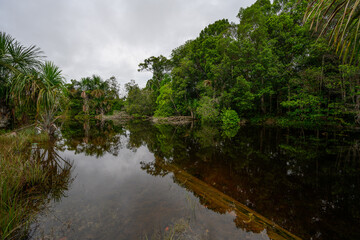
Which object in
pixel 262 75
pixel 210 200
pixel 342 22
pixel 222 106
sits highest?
pixel 262 75

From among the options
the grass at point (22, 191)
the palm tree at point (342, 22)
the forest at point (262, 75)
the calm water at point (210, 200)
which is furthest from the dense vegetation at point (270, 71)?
the grass at point (22, 191)

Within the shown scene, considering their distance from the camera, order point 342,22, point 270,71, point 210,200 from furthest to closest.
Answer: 1. point 270,71
2. point 210,200
3. point 342,22

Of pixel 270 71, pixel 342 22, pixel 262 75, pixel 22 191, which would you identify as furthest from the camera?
pixel 262 75

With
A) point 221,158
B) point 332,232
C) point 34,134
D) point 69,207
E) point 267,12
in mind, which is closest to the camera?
point 332,232

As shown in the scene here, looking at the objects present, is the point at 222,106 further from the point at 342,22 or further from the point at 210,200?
the point at 342,22

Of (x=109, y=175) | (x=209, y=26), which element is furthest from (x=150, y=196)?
(x=209, y=26)

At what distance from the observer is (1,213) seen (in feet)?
5.81

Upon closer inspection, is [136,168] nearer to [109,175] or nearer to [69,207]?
[109,175]

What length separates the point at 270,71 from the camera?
16.0 m

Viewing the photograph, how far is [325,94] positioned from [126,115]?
95.3 feet

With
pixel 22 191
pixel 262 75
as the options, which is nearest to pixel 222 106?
pixel 262 75

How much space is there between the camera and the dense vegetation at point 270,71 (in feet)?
43.7

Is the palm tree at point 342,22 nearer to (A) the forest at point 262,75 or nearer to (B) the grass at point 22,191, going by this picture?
(B) the grass at point 22,191

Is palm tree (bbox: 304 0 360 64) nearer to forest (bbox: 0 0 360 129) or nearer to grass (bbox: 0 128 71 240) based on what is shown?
grass (bbox: 0 128 71 240)
